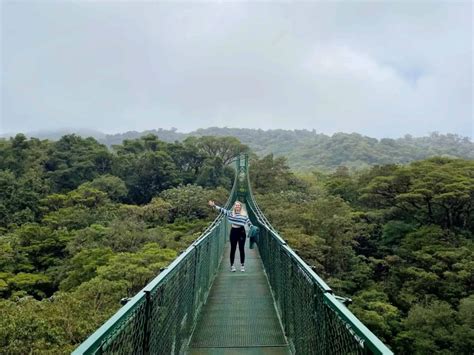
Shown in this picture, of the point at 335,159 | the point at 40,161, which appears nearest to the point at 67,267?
the point at 40,161

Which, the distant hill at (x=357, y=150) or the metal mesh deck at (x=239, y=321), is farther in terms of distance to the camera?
the distant hill at (x=357, y=150)

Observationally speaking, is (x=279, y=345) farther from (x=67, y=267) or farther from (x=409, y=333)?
(x=67, y=267)

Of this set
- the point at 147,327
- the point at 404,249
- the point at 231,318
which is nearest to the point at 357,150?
the point at 404,249

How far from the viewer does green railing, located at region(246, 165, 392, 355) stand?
1257 millimetres

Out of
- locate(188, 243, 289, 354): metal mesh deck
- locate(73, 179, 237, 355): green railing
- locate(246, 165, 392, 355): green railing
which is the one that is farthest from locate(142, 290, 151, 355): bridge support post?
locate(188, 243, 289, 354): metal mesh deck

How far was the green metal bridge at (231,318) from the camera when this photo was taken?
55.2 inches

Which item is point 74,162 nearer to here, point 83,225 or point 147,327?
point 83,225

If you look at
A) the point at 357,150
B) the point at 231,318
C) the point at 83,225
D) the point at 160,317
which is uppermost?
the point at 357,150

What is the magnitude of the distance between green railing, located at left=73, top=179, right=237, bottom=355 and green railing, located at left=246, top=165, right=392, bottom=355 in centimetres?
68

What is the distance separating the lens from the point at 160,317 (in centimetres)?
212

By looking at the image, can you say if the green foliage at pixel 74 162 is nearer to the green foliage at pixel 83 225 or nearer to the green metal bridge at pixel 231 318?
the green foliage at pixel 83 225

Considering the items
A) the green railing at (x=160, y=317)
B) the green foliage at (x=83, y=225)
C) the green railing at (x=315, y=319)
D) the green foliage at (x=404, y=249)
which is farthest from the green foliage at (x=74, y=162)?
the green railing at (x=315, y=319)

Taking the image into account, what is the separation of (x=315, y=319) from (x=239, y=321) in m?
1.78

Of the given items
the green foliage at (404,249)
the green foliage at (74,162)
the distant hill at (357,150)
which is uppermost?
the distant hill at (357,150)
